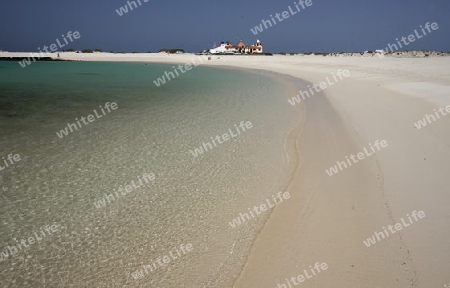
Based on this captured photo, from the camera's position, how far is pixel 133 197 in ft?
19.1

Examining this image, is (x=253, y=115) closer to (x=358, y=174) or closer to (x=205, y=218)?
(x=358, y=174)

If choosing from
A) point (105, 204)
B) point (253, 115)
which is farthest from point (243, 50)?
point (105, 204)

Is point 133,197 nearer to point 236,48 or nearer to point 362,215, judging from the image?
point 362,215

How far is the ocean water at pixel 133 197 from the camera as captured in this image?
393 cm

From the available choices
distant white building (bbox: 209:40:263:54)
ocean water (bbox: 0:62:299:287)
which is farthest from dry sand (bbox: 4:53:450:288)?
distant white building (bbox: 209:40:263:54)

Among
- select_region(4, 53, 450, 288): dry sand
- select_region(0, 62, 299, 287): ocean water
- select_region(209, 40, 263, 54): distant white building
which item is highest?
select_region(209, 40, 263, 54): distant white building

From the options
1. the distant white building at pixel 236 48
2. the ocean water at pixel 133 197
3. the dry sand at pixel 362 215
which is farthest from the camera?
the distant white building at pixel 236 48

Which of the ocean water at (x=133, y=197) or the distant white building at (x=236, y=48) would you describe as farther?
the distant white building at (x=236, y=48)

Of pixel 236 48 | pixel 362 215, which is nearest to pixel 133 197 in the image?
pixel 362 215

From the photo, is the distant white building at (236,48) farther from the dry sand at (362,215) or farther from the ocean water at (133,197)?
the dry sand at (362,215)

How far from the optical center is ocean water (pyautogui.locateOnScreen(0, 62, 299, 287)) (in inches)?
155

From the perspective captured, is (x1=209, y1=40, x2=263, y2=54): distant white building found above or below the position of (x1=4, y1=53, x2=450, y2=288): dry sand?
above

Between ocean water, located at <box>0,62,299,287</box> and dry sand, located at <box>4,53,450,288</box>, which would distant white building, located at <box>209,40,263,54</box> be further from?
dry sand, located at <box>4,53,450,288</box>

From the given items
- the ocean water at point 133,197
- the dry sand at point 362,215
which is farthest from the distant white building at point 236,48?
the dry sand at point 362,215
